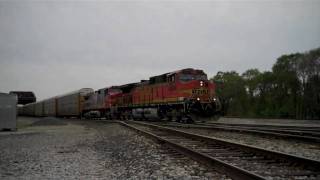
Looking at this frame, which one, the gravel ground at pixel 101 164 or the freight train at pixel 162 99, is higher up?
the freight train at pixel 162 99

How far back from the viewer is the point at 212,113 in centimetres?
2255

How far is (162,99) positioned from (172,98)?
4.54 feet

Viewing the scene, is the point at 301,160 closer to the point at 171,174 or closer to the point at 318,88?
the point at 171,174

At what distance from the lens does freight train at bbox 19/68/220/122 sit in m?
22.5

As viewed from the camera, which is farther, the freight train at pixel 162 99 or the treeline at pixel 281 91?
the treeline at pixel 281 91

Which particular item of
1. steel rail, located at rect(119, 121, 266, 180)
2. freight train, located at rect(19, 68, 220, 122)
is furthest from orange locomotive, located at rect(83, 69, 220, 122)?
steel rail, located at rect(119, 121, 266, 180)

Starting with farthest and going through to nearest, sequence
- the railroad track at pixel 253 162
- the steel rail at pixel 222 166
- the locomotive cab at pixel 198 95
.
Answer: the locomotive cab at pixel 198 95, the railroad track at pixel 253 162, the steel rail at pixel 222 166

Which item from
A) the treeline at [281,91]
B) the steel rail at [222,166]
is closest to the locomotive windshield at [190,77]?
the steel rail at [222,166]

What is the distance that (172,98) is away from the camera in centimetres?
2358

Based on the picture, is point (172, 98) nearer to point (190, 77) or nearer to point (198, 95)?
point (190, 77)

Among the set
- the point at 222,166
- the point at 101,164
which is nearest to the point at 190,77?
the point at 101,164

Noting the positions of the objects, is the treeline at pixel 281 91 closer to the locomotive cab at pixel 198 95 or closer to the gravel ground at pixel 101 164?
the locomotive cab at pixel 198 95

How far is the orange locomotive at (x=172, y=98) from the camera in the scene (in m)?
22.4

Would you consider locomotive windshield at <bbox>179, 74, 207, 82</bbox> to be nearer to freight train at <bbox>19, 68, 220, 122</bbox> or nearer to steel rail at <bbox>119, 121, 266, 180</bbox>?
freight train at <bbox>19, 68, 220, 122</bbox>
